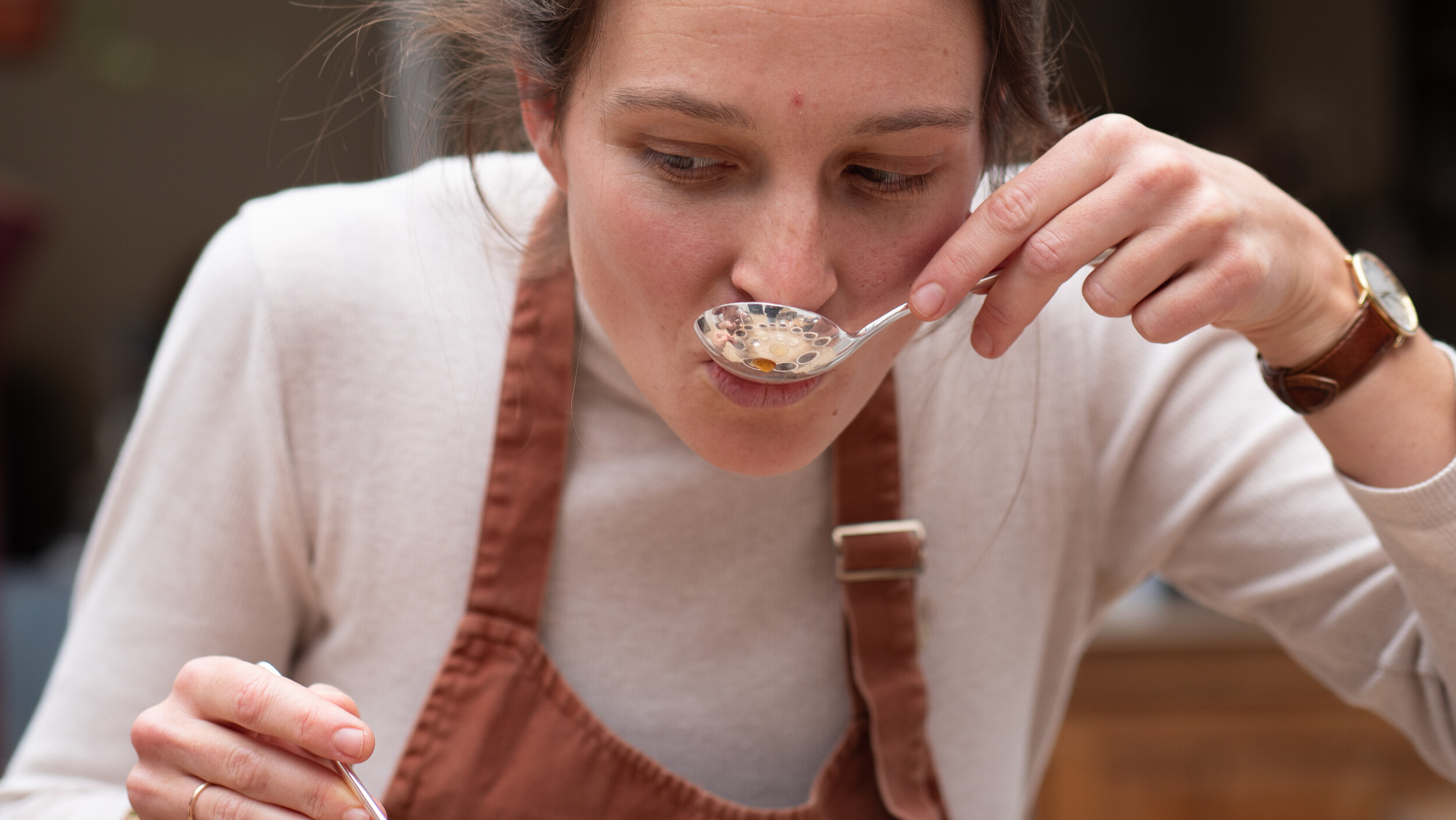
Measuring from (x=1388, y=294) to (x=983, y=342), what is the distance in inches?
13.9

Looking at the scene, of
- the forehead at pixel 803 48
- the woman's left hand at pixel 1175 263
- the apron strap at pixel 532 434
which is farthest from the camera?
the apron strap at pixel 532 434

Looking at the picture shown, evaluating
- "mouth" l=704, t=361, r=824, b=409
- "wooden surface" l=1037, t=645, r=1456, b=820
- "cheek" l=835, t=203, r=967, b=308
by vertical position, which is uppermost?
"cheek" l=835, t=203, r=967, b=308

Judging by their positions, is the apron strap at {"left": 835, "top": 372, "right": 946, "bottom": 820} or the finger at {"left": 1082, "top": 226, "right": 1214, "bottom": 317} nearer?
the finger at {"left": 1082, "top": 226, "right": 1214, "bottom": 317}

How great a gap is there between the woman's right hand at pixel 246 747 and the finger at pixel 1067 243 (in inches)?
19.5

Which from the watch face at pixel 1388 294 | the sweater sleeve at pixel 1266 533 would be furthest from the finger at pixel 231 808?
the watch face at pixel 1388 294

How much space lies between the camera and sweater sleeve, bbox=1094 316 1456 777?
1.03 metres

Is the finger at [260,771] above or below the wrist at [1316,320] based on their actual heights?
below

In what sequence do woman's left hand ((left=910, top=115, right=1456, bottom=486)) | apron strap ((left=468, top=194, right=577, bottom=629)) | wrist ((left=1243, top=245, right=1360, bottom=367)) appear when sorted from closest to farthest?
woman's left hand ((left=910, top=115, right=1456, bottom=486)) < wrist ((left=1243, top=245, right=1360, bottom=367)) < apron strap ((left=468, top=194, right=577, bottom=629))

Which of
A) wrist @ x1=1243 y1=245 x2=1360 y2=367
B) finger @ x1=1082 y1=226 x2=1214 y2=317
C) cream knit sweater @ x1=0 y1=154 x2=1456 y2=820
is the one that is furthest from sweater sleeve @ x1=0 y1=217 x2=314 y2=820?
wrist @ x1=1243 y1=245 x2=1360 y2=367

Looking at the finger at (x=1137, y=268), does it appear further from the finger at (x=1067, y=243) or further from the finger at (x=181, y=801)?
the finger at (x=181, y=801)

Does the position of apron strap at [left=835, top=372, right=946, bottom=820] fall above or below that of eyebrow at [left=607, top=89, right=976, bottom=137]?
below

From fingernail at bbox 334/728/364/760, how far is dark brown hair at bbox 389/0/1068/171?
43cm

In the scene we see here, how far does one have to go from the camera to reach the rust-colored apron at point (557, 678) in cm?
96

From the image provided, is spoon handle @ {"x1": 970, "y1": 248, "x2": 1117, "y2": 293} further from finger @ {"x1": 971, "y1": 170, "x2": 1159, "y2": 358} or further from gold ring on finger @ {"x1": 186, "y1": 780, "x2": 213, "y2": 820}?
gold ring on finger @ {"x1": 186, "y1": 780, "x2": 213, "y2": 820}
